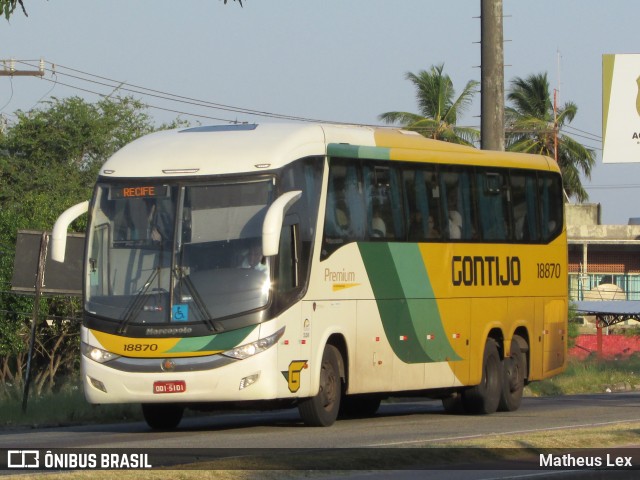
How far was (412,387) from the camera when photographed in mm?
18969

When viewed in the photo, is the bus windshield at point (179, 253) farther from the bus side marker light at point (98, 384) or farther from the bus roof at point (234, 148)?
the bus side marker light at point (98, 384)

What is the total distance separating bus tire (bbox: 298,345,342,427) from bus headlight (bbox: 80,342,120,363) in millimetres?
2419

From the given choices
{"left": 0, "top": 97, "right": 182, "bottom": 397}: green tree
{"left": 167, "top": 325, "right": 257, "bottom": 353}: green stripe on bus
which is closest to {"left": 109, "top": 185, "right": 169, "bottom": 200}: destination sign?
{"left": 167, "top": 325, "right": 257, "bottom": 353}: green stripe on bus

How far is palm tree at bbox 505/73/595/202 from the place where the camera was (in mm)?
71294

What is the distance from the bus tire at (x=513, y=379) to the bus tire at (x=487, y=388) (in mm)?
201

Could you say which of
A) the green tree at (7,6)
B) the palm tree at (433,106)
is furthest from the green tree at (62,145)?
the green tree at (7,6)

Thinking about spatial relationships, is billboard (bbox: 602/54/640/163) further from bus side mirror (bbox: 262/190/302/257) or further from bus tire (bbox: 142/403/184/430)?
bus tire (bbox: 142/403/184/430)

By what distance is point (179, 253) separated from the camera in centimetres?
1609

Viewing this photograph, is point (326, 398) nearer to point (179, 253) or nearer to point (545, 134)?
point (179, 253)

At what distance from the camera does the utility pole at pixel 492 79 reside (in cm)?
2641

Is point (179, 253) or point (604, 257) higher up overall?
point (604, 257)

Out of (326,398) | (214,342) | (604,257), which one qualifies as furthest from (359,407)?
(604,257)

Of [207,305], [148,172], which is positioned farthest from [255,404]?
[148,172]

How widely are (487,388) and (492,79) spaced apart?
25.5ft
